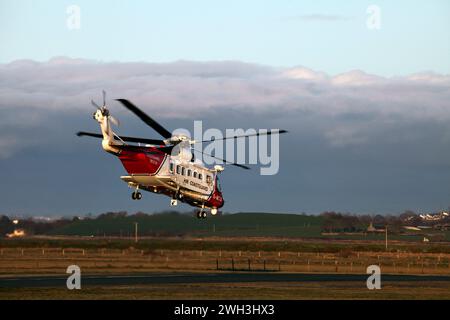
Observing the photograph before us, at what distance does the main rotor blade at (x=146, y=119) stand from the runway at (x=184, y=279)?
1026cm

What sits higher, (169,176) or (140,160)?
(140,160)

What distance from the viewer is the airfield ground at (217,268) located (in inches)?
2098

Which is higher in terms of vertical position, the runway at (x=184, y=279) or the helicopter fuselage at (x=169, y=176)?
the helicopter fuselage at (x=169, y=176)

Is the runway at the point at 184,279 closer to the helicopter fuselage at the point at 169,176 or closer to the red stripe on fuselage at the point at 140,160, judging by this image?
the helicopter fuselage at the point at 169,176

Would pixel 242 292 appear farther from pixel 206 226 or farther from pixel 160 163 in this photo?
pixel 206 226

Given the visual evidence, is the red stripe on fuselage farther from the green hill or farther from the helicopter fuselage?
the green hill

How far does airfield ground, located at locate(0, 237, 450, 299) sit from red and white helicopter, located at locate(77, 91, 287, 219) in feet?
Result: 20.6

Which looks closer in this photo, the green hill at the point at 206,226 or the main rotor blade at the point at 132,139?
the main rotor blade at the point at 132,139

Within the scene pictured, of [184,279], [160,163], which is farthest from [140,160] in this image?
[184,279]

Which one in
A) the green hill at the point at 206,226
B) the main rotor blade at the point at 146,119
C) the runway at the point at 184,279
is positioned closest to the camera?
the main rotor blade at the point at 146,119

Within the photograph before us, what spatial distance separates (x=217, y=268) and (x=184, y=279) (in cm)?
1670

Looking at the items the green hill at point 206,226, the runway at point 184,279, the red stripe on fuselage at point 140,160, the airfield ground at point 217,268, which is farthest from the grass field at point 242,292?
the green hill at point 206,226

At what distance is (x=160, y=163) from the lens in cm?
5684
